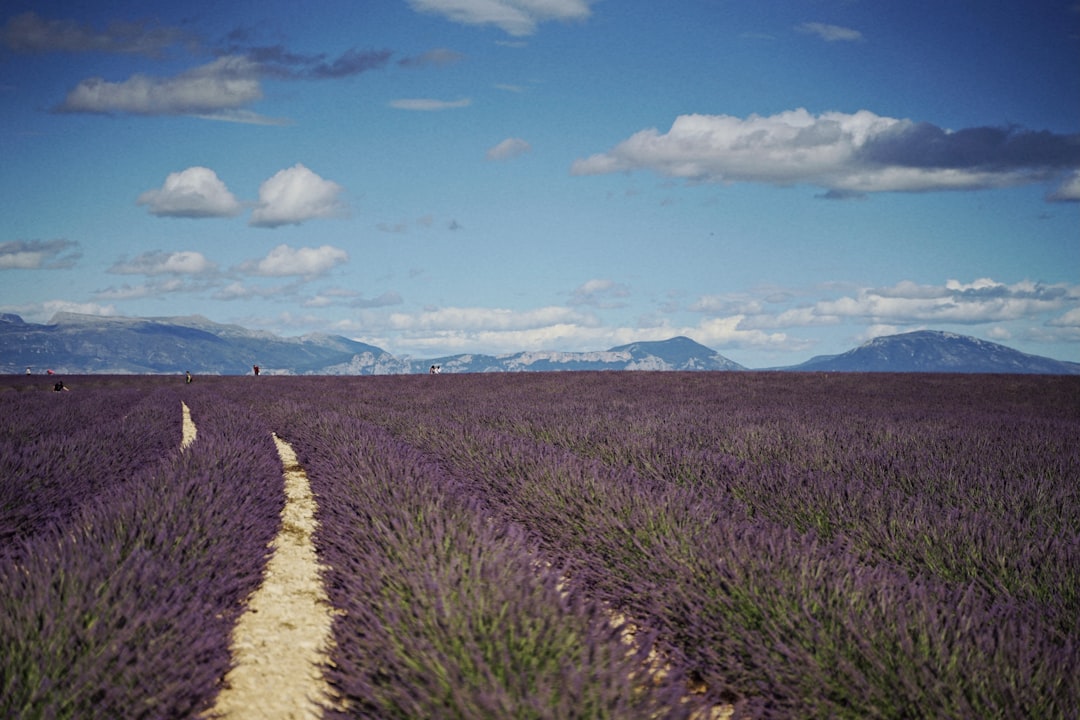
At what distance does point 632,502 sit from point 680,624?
99cm

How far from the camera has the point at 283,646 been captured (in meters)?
2.87

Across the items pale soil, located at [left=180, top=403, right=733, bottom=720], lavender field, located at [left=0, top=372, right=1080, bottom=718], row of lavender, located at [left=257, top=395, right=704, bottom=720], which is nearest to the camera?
row of lavender, located at [left=257, top=395, right=704, bottom=720]

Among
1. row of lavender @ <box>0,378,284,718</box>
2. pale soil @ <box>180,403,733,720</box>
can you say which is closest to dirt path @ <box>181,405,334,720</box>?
pale soil @ <box>180,403,733,720</box>

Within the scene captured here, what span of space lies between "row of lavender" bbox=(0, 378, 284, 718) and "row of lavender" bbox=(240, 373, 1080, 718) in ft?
1.78

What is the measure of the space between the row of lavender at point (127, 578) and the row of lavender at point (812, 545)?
21.3 inches

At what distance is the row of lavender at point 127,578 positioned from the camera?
186cm

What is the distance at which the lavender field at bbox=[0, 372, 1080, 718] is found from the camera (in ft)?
5.95

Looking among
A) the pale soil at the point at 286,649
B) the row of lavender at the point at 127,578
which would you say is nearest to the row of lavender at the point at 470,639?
the pale soil at the point at 286,649

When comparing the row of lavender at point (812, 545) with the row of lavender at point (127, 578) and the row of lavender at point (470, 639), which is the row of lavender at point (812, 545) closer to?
the row of lavender at point (470, 639)

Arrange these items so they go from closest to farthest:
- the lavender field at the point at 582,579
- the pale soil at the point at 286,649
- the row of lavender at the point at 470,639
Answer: the row of lavender at the point at 470,639 → the lavender field at the point at 582,579 → the pale soil at the point at 286,649

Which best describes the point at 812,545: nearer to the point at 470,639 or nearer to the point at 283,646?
the point at 470,639

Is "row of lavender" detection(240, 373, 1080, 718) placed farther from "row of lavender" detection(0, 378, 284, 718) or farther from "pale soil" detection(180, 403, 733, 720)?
"row of lavender" detection(0, 378, 284, 718)

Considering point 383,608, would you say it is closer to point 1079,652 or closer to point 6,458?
point 1079,652

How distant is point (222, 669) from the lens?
7.96 ft
